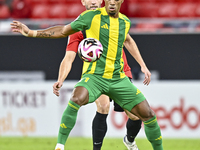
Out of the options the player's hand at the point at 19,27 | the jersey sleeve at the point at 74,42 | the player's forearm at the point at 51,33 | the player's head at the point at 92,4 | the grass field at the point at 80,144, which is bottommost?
the grass field at the point at 80,144

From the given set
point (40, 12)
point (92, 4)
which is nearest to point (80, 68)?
point (40, 12)

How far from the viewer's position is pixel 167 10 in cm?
1109

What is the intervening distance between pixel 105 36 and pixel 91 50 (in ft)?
0.88

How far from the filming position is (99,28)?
4.91 meters

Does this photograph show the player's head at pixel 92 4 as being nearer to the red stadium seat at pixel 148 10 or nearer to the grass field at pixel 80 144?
the grass field at pixel 80 144

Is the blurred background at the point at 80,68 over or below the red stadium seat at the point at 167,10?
below

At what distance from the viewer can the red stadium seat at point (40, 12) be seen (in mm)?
11258

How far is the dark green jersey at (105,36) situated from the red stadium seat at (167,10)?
6203 mm

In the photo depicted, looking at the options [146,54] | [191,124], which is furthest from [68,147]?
[146,54]

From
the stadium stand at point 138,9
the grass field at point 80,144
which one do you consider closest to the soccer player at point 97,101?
the grass field at point 80,144

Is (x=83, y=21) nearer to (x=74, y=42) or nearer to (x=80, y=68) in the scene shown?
(x=74, y=42)

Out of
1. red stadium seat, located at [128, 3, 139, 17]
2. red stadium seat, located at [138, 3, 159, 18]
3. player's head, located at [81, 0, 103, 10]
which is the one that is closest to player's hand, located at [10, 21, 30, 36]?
player's head, located at [81, 0, 103, 10]

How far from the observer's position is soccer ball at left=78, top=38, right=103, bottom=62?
4789 millimetres

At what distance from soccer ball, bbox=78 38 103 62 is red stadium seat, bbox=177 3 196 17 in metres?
6.53
